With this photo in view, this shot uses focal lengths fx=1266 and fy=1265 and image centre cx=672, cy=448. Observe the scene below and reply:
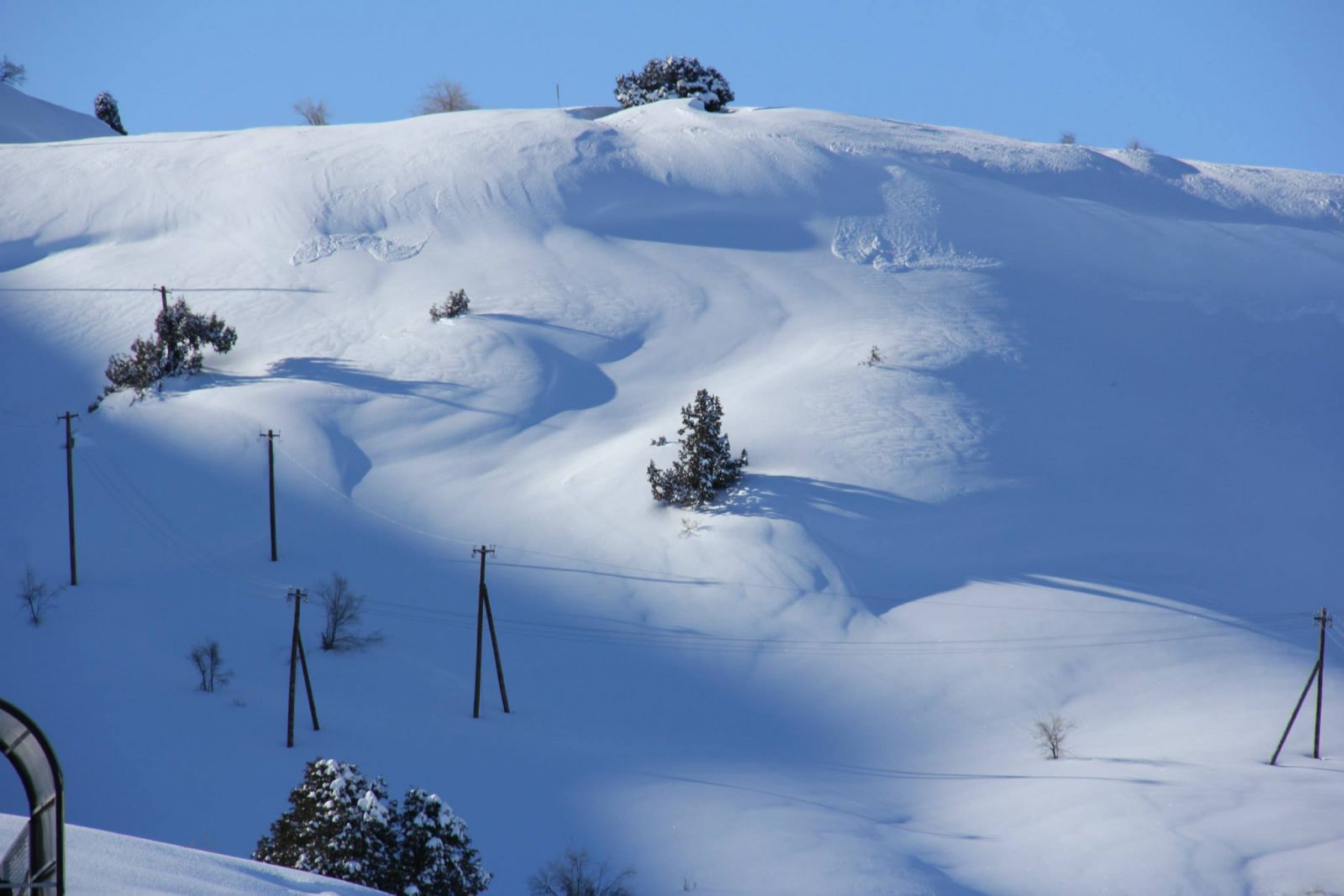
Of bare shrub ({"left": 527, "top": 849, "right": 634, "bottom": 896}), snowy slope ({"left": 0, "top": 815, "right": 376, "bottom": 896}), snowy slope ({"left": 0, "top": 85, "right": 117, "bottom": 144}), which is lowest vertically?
bare shrub ({"left": 527, "top": 849, "right": 634, "bottom": 896})

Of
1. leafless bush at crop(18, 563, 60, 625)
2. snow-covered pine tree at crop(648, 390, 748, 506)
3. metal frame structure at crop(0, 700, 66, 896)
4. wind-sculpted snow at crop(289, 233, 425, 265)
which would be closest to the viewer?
metal frame structure at crop(0, 700, 66, 896)

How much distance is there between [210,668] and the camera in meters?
29.4

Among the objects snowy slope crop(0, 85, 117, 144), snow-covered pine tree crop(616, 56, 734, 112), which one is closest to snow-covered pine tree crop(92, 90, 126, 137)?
snowy slope crop(0, 85, 117, 144)

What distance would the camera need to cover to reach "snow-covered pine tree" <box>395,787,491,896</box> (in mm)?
16859

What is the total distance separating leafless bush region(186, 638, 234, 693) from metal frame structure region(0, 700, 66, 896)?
24654 mm

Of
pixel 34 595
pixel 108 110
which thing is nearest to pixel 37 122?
pixel 108 110

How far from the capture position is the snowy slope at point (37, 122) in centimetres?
7725

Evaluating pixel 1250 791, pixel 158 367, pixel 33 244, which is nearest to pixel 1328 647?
pixel 1250 791

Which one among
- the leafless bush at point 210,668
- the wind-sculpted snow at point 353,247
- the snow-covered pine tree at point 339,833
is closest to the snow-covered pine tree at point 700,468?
the leafless bush at point 210,668

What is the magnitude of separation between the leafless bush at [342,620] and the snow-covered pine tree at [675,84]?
48.1m

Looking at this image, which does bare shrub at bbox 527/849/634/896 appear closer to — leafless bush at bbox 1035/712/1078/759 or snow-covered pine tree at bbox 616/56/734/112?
leafless bush at bbox 1035/712/1078/759

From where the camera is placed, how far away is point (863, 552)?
1316 inches

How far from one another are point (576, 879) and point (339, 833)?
466 centimetres

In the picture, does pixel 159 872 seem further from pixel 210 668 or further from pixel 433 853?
pixel 210 668
